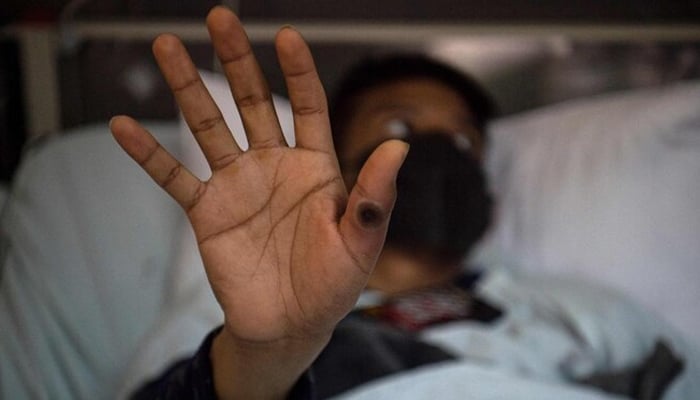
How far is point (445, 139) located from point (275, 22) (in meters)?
0.47

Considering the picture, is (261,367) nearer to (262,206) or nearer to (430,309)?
(262,206)

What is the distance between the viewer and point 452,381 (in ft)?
2.88

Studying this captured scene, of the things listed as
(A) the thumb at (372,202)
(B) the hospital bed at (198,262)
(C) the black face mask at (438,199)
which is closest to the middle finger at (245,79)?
(A) the thumb at (372,202)

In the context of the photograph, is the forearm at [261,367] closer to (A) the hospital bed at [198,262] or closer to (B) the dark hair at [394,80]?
(A) the hospital bed at [198,262]

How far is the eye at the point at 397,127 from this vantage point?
1.29 metres

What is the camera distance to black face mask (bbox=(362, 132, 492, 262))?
1.21 meters

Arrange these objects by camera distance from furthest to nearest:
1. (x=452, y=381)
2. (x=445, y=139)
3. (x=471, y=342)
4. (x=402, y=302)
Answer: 1. (x=445, y=139)
2. (x=402, y=302)
3. (x=471, y=342)
4. (x=452, y=381)

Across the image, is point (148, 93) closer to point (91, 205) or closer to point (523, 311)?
point (91, 205)

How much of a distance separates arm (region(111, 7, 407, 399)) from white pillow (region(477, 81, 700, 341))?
2.66ft

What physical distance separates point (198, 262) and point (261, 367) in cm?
56

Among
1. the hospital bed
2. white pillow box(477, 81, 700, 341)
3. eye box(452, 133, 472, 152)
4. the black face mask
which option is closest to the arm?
the hospital bed

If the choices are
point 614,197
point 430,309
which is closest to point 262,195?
point 430,309

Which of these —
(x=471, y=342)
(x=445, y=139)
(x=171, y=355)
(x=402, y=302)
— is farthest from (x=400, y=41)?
(x=171, y=355)

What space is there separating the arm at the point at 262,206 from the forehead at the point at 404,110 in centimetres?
66
